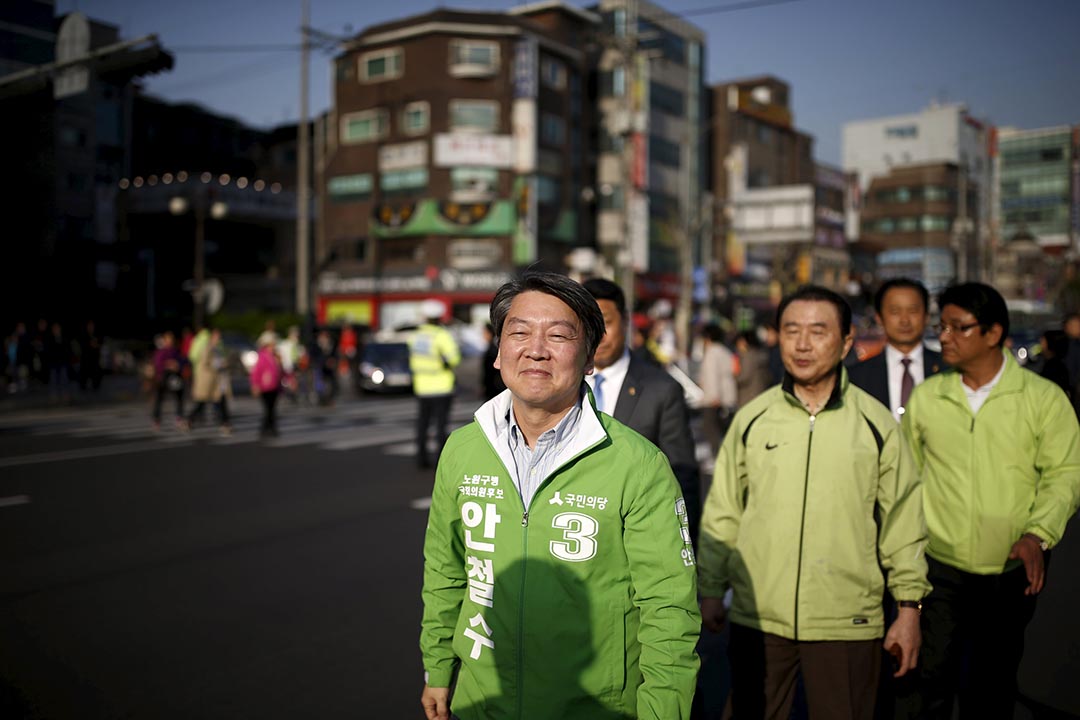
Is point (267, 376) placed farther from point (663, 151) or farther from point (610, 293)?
point (663, 151)

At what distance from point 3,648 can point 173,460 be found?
7.80 metres

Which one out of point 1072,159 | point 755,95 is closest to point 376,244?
point 755,95

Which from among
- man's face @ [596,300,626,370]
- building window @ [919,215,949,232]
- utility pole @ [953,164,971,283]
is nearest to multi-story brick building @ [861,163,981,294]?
building window @ [919,215,949,232]

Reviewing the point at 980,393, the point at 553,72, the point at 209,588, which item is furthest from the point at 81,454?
the point at 553,72

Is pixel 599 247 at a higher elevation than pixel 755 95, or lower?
lower

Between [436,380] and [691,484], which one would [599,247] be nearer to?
[436,380]

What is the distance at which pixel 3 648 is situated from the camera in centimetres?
527

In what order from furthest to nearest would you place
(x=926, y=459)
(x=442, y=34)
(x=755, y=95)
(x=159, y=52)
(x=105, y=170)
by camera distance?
(x=755, y=95), (x=442, y=34), (x=105, y=170), (x=159, y=52), (x=926, y=459)

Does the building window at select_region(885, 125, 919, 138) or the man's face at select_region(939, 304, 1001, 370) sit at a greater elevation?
the building window at select_region(885, 125, 919, 138)

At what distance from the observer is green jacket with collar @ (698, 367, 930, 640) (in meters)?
3.19

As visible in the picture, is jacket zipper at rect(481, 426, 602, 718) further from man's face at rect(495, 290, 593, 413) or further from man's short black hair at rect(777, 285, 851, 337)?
man's short black hair at rect(777, 285, 851, 337)

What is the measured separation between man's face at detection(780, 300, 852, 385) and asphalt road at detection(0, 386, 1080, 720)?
199cm

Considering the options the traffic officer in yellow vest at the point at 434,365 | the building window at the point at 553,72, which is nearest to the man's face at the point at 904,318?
the traffic officer in yellow vest at the point at 434,365

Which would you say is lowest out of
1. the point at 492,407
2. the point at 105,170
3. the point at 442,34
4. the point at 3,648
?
the point at 3,648
